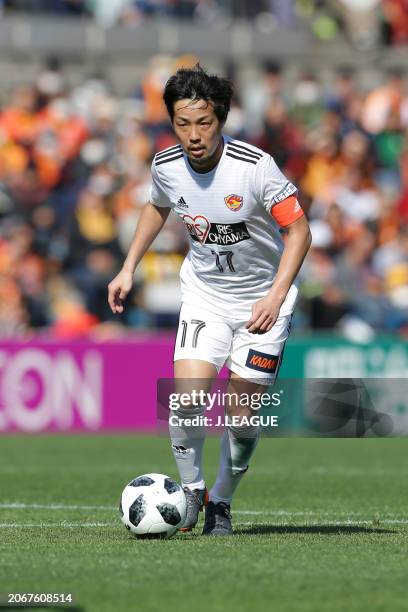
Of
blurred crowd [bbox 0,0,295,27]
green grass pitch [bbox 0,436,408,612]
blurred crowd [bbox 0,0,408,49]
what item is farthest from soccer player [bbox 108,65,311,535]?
blurred crowd [bbox 0,0,408,49]

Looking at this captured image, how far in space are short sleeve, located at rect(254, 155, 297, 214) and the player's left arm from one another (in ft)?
0.12

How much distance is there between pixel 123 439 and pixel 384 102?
8.15 meters

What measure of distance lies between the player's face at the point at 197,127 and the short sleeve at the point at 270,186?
267mm

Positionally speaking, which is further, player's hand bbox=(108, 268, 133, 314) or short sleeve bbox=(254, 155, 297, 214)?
player's hand bbox=(108, 268, 133, 314)

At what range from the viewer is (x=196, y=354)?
727 cm

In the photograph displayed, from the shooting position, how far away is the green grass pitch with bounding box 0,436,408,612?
17.2ft

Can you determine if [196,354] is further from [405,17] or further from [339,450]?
[405,17]

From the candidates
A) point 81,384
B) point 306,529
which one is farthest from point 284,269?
point 81,384

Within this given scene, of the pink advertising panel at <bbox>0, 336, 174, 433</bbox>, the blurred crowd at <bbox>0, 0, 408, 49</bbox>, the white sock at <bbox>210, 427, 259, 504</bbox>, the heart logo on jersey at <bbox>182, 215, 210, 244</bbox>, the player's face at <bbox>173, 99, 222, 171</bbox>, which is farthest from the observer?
the blurred crowd at <bbox>0, 0, 408, 49</bbox>

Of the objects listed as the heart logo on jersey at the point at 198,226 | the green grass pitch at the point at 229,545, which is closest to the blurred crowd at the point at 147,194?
the green grass pitch at the point at 229,545

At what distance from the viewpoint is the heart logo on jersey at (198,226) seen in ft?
23.5

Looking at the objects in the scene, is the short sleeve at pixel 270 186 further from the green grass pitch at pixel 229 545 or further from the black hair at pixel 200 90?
the green grass pitch at pixel 229 545

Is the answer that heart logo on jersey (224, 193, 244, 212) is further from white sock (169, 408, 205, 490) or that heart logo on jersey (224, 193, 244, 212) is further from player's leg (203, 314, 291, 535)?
white sock (169, 408, 205, 490)

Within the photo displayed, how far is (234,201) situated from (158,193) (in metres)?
0.57
